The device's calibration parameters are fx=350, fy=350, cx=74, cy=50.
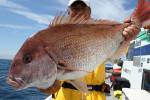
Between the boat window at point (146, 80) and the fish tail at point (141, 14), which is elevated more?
the fish tail at point (141, 14)

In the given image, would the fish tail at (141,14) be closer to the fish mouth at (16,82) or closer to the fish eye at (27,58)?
the fish eye at (27,58)

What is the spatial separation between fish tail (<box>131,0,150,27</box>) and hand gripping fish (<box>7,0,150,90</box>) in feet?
0.90

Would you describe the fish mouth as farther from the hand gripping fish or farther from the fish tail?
the fish tail

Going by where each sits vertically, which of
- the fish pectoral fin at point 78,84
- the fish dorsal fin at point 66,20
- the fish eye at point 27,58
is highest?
the fish dorsal fin at point 66,20

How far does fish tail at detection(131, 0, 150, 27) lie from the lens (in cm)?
263

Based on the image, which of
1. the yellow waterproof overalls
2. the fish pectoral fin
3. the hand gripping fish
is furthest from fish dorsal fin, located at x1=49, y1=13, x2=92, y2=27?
the yellow waterproof overalls

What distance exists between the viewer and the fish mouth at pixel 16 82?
2146 millimetres

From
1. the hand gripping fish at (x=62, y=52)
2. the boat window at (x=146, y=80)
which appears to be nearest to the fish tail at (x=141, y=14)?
the hand gripping fish at (x=62, y=52)

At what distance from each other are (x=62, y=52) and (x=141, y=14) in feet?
2.51

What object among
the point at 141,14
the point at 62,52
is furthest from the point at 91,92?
the point at 62,52

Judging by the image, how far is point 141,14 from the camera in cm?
270

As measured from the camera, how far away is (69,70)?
2.22 metres

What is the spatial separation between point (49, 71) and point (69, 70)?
127mm

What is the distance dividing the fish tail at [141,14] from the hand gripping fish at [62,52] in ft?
0.90
